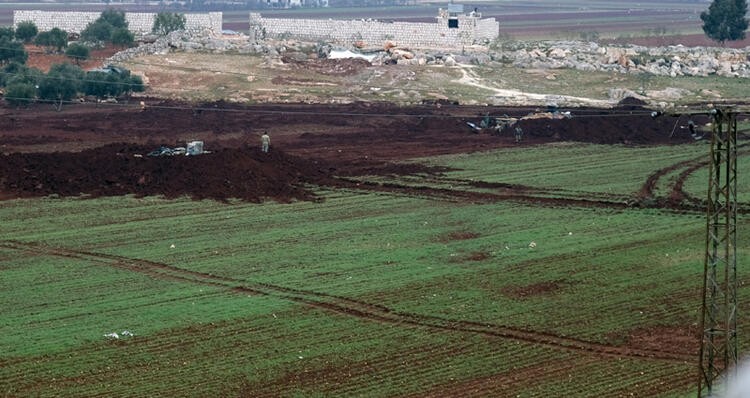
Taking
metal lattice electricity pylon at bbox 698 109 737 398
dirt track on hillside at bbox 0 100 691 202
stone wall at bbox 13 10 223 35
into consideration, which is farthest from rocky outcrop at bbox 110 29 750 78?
metal lattice electricity pylon at bbox 698 109 737 398

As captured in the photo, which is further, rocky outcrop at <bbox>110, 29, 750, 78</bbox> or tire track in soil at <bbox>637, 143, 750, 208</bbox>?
rocky outcrop at <bbox>110, 29, 750, 78</bbox>

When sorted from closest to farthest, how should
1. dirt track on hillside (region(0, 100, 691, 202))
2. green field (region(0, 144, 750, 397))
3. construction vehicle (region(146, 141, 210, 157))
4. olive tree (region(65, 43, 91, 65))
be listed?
green field (region(0, 144, 750, 397))
dirt track on hillside (region(0, 100, 691, 202))
construction vehicle (region(146, 141, 210, 157))
olive tree (region(65, 43, 91, 65))

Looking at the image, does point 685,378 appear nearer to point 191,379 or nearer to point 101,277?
point 191,379

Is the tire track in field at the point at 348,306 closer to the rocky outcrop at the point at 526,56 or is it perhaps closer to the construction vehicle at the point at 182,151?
the construction vehicle at the point at 182,151

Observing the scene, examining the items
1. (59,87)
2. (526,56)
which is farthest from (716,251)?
(526,56)

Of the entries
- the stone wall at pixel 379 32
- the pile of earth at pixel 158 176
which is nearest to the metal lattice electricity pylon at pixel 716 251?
the pile of earth at pixel 158 176

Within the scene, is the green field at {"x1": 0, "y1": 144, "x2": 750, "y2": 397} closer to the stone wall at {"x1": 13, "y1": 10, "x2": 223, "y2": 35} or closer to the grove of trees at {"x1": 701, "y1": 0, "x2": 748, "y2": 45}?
the grove of trees at {"x1": 701, "y1": 0, "x2": 748, "y2": 45}
